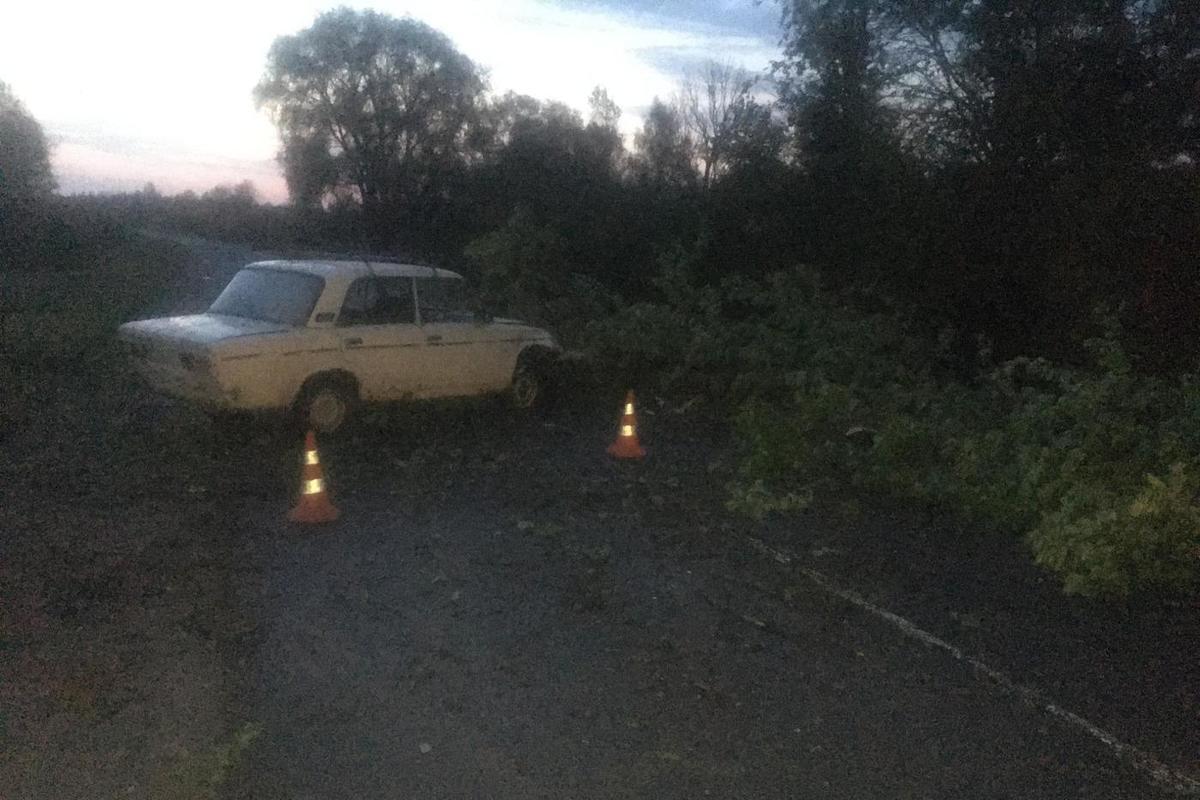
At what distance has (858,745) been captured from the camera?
4945mm

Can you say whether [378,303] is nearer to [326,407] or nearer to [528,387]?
[326,407]

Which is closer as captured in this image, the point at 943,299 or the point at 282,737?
the point at 282,737

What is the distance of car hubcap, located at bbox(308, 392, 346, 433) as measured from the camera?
34.3 ft

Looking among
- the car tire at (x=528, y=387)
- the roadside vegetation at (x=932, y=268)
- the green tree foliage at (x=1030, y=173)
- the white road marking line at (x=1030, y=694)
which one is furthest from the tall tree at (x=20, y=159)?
the white road marking line at (x=1030, y=694)

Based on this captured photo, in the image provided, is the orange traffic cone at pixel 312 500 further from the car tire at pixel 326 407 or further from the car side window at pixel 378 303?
the car side window at pixel 378 303

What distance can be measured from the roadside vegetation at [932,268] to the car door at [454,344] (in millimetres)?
2636

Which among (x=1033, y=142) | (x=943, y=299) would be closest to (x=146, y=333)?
(x=943, y=299)

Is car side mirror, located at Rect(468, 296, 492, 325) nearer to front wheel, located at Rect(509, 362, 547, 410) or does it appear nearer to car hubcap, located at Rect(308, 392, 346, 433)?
front wheel, located at Rect(509, 362, 547, 410)

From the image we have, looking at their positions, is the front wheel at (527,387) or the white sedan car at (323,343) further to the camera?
the front wheel at (527,387)

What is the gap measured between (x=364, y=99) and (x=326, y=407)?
3867 centimetres

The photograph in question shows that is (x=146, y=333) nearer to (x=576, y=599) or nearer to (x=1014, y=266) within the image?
(x=576, y=599)

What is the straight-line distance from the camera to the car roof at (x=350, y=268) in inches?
417

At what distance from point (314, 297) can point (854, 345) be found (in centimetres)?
665

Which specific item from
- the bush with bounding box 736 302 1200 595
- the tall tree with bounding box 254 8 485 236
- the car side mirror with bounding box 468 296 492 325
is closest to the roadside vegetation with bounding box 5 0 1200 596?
the bush with bounding box 736 302 1200 595
